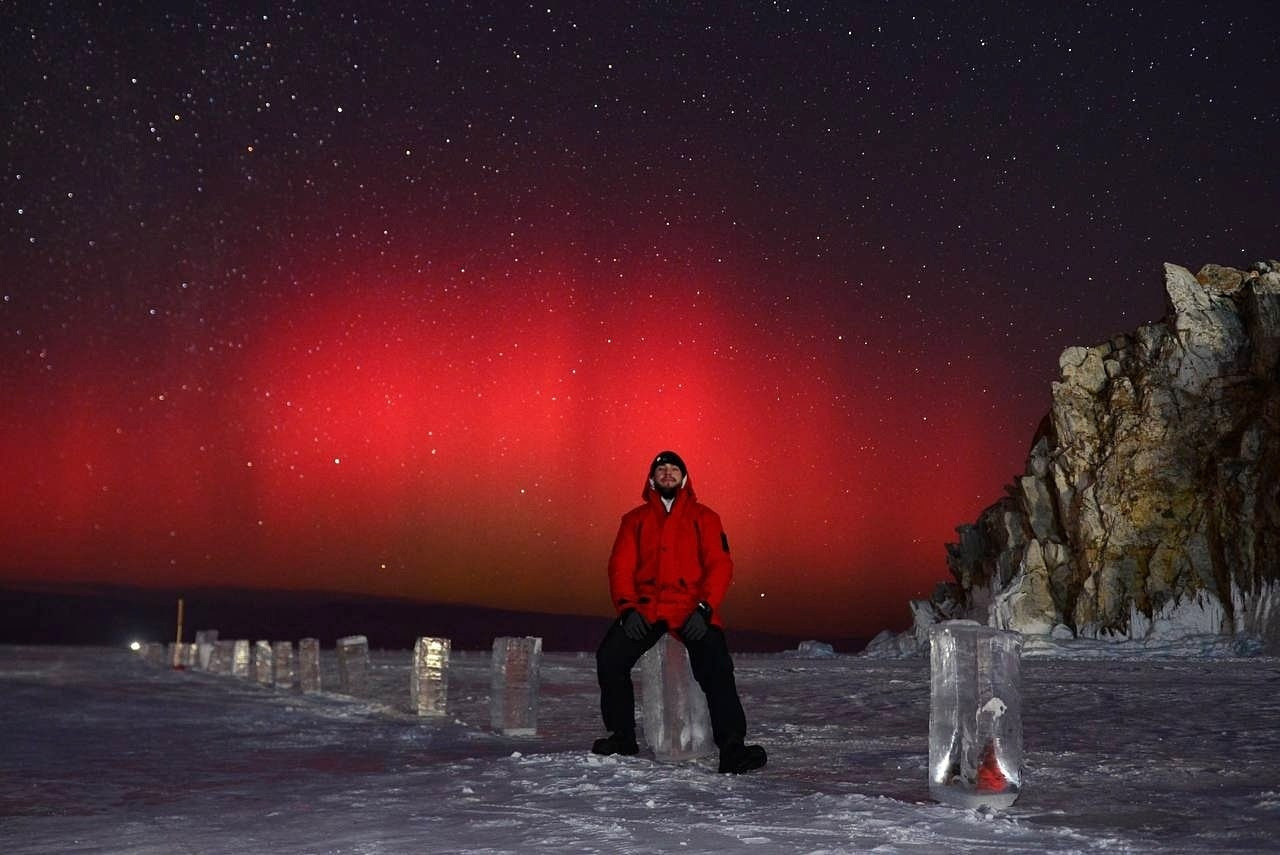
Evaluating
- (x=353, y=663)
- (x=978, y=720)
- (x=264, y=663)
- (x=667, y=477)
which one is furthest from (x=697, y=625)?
(x=264, y=663)

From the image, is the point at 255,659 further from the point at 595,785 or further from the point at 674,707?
the point at 595,785

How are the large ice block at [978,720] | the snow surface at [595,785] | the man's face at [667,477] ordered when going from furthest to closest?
1. the man's face at [667,477]
2. the large ice block at [978,720]
3. the snow surface at [595,785]

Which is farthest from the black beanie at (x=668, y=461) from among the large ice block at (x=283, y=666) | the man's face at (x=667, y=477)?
the large ice block at (x=283, y=666)

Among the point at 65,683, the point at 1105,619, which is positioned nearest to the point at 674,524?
the point at 65,683

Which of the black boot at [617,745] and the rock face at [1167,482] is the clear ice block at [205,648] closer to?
the black boot at [617,745]

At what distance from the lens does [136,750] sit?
374 inches

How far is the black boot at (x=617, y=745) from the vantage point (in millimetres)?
8016

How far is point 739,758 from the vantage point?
7363 mm

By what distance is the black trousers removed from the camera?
302 inches

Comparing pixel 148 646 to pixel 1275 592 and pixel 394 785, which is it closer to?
pixel 394 785

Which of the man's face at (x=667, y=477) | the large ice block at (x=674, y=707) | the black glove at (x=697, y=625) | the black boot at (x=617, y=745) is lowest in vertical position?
the black boot at (x=617, y=745)

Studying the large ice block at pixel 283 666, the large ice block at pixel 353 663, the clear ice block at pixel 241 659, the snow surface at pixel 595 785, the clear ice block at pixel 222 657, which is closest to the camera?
the snow surface at pixel 595 785

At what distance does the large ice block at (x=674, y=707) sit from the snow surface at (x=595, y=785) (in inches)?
9.5

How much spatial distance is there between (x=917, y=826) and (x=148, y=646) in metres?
35.3
